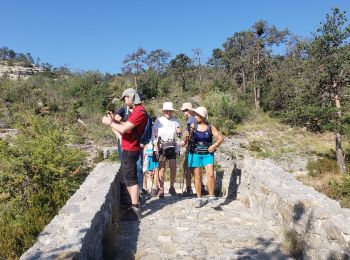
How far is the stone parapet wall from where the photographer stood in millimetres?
3156

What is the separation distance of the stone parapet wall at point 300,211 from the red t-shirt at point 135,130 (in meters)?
1.88

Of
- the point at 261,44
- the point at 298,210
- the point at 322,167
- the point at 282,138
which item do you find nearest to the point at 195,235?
the point at 298,210

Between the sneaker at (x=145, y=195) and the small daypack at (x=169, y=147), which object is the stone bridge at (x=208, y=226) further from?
the small daypack at (x=169, y=147)

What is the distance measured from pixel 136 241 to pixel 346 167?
13753 millimetres

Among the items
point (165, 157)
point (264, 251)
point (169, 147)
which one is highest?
point (169, 147)

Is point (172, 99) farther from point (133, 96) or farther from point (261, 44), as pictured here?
point (133, 96)

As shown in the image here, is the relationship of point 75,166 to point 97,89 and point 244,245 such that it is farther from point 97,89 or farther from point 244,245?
point 97,89

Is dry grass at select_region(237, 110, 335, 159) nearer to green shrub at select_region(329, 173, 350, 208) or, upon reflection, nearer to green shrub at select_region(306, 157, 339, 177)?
green shrub at select_region(306, 157, 339, 177)

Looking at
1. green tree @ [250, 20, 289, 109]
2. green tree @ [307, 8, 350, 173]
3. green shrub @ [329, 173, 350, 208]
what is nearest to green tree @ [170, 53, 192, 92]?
green tree @ [250, 20, 289, 109]

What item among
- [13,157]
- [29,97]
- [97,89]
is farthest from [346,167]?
[29,97]

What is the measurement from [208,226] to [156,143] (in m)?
1.82

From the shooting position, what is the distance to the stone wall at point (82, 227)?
9.30 ft

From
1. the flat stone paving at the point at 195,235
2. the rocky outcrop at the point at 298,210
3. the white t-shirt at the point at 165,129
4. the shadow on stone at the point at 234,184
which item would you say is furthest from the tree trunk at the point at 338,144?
the white t-shirt at the point at 165,129

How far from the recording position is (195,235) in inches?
184
